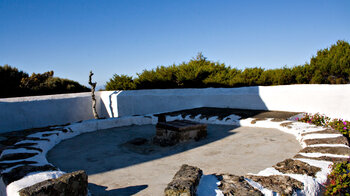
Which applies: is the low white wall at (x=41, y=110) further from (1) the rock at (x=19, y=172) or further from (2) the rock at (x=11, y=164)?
(1) the rock at (x=19, y=172)

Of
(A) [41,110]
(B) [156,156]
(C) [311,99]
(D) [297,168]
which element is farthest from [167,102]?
(D) [297,168]

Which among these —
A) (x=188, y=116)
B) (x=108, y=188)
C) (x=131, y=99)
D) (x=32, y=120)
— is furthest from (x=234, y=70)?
(x=108, y=188)

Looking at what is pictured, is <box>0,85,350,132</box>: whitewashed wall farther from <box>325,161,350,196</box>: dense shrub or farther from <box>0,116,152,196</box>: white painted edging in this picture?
<box>325,161,350,196</box>: dense shrub

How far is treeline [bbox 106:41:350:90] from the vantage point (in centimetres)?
1471

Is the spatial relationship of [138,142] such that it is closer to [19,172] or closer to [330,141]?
[19,172]

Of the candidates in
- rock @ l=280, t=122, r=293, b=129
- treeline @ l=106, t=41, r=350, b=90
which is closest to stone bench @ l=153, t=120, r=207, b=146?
rock @ l=280, t=122, r=293, b=129

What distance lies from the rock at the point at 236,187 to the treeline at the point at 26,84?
1723cm

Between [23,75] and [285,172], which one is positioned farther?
[23,75]

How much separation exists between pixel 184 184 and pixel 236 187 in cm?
52

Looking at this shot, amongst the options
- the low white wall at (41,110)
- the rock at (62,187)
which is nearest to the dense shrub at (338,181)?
the rock at (62,187)

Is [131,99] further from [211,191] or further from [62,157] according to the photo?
[211,191]

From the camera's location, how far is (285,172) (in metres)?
2.73

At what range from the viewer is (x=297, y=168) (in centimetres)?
279

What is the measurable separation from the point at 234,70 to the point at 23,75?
16.3 meters
